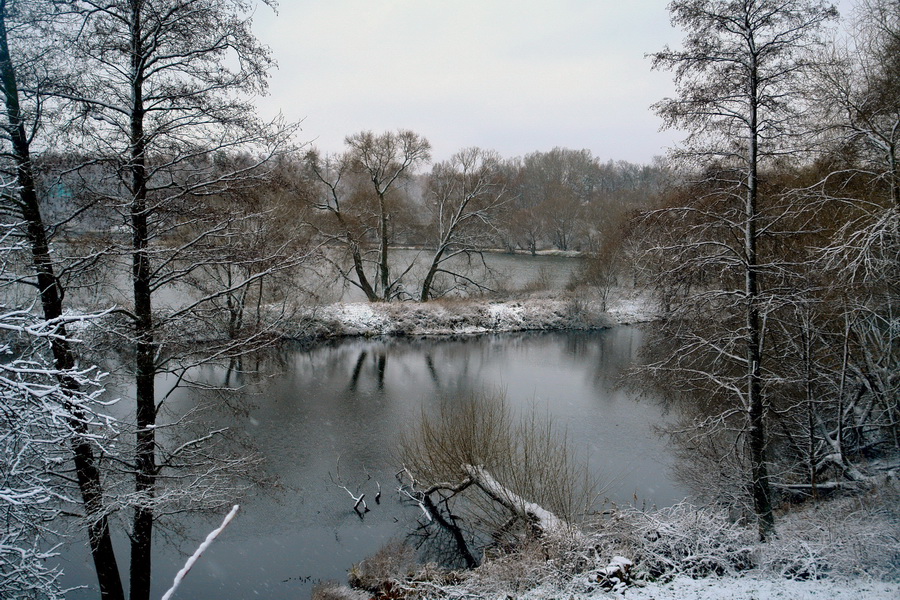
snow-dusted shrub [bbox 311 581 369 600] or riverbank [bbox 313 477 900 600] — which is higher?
riverbank [bbox 313 477 900 600]

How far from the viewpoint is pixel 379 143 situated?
26.0m

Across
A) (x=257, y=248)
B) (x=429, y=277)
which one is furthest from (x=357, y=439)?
(x=429, y=277)

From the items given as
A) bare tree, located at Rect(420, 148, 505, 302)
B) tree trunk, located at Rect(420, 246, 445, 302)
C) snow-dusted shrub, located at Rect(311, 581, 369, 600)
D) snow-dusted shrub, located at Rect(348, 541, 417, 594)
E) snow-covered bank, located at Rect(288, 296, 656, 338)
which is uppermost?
bare tree, located at Rect(420, 148, 505, 302)

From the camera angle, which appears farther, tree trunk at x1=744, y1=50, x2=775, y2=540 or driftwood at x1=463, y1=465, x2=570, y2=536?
driftwood at x1=463, y1=465, x2=570, y2=536

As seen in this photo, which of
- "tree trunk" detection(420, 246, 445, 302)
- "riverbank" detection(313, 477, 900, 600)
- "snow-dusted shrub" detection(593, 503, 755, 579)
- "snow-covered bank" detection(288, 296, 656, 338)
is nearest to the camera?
"riverbank" detection(313, 477, 900, 600)

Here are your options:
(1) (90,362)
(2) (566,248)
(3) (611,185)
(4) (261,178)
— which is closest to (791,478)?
(4) (261,178)

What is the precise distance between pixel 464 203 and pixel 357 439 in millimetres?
16397

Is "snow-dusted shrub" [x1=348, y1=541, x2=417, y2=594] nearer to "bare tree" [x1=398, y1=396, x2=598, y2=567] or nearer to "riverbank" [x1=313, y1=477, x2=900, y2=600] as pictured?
"riverbank" [x1=313, y1=477, x2=900, y2=600]

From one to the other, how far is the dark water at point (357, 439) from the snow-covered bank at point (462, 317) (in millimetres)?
1361

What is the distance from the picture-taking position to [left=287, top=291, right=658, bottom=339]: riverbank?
23969mm

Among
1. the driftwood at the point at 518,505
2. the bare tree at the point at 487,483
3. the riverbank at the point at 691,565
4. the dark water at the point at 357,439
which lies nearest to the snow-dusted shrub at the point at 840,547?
the riverbank at the point at 691,565

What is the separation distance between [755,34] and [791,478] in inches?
290

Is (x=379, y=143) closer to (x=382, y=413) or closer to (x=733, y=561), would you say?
(x=382, y=413)

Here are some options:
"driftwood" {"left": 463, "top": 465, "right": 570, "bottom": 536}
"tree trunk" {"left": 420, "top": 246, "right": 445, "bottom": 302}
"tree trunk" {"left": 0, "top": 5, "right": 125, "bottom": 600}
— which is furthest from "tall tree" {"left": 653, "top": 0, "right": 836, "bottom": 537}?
"tree trunk" {"left": 420, "top": 246, "right": 445, "bottom": 302}
